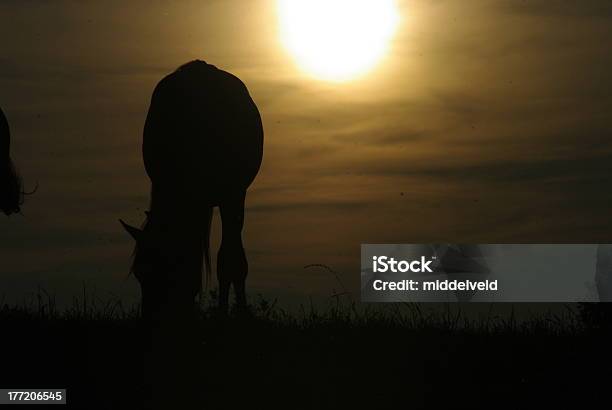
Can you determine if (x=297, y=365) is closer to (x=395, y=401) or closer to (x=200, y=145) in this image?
(x=395, y=401)

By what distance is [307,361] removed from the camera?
28.8 ft

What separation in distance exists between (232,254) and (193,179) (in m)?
1.43

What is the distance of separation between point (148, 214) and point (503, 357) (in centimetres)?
364

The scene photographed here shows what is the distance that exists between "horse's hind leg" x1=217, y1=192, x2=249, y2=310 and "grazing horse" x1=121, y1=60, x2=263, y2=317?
0.01 meters

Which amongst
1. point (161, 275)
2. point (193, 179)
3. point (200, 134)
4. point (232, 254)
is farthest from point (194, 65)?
point (161, 275)

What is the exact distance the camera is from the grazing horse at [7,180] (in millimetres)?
13703

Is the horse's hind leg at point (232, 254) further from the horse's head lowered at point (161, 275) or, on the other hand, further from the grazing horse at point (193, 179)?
the horse's head lowered at point (161, 275)

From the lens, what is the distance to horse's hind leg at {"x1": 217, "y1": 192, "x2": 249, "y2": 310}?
486 inches

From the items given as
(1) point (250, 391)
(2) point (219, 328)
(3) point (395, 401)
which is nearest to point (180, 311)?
(2) point (219, 328)

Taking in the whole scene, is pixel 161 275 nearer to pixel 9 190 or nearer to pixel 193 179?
pixel 193 179

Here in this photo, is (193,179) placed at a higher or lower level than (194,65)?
lower

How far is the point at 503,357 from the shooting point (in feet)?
29.9

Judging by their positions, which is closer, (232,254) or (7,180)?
(232,254)

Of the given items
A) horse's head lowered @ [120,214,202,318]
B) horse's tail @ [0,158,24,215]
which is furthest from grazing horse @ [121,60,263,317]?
horse's tail @ [0,158,24,215]
